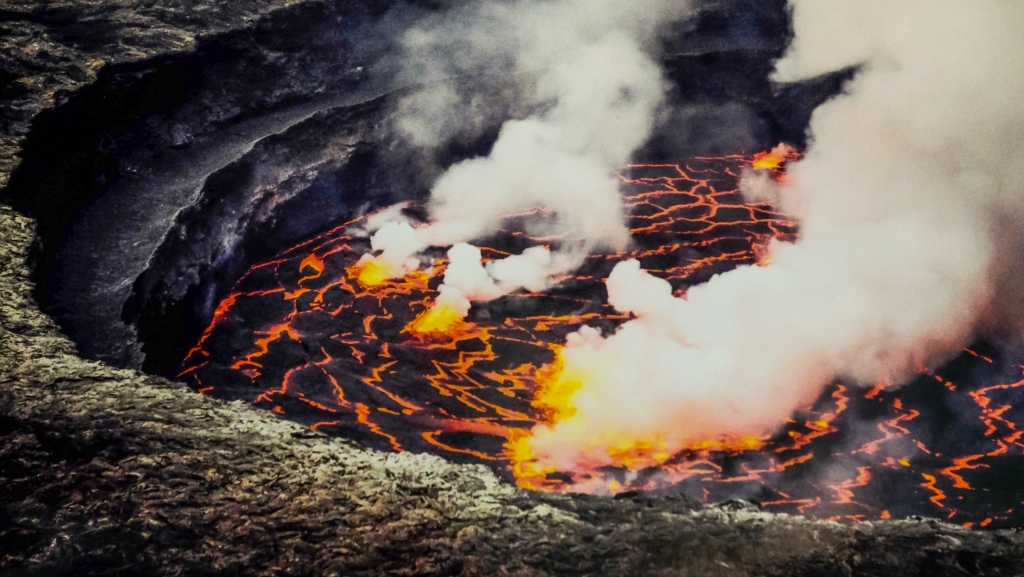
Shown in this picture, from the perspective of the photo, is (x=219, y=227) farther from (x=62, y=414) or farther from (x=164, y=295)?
(x=62, y=414)

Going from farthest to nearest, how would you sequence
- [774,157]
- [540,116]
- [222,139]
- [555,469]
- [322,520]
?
[774,157] → [540,116] → [222,139] → [555,469] → [322,520]

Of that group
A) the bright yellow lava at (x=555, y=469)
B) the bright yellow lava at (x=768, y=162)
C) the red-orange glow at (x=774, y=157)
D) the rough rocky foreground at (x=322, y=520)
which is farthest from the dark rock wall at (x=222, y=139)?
the bright yellow lava at (x=555, y=469)

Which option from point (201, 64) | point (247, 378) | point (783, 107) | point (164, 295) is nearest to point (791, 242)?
point (783, 107)

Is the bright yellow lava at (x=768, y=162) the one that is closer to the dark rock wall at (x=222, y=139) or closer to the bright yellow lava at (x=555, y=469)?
the dark rock wall at (x=222, y=139)

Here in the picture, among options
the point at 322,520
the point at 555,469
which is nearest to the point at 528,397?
the point at 555,469

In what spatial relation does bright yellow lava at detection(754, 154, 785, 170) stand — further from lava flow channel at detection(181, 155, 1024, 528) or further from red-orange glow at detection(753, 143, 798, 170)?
lava flow channel at detection(181, 155, 1024, 528)

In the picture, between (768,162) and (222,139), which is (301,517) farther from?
(768,162)

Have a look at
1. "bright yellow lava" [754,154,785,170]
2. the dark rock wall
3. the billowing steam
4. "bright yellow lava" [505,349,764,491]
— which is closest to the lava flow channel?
"bright yellow lava" [505,349,764,491]
